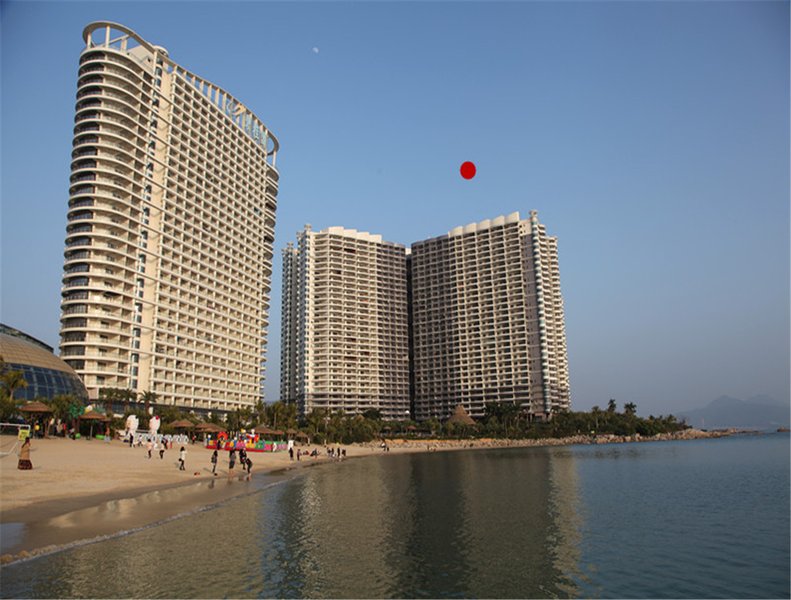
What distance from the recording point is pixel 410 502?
34.9 meters

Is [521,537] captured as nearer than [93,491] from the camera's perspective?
Yes

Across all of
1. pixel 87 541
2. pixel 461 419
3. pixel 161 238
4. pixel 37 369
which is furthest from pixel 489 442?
pixel 87 541

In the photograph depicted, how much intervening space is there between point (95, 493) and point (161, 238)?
86.1 metres

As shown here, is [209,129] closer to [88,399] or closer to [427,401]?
[88,399]

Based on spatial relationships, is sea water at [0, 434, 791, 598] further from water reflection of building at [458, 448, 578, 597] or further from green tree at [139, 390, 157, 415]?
green tree at [139, 390, 157, 415]

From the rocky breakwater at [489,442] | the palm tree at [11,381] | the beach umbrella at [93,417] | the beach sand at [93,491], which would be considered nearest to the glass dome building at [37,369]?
the palm tree at [11,381]

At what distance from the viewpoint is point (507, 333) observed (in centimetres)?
18512

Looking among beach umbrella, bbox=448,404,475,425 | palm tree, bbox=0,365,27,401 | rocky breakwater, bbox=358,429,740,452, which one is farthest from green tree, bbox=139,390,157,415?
beach umbrella, bbox=448,404,475,425

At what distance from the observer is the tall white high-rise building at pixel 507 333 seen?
585ft

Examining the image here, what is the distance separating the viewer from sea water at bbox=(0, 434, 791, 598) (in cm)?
1658

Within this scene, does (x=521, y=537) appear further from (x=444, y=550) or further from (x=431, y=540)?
(x=444, y=550)

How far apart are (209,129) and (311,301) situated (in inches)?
3121

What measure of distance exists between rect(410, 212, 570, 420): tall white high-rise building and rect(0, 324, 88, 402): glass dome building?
130m


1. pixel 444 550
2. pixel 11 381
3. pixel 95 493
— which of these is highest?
pixel 11 381
